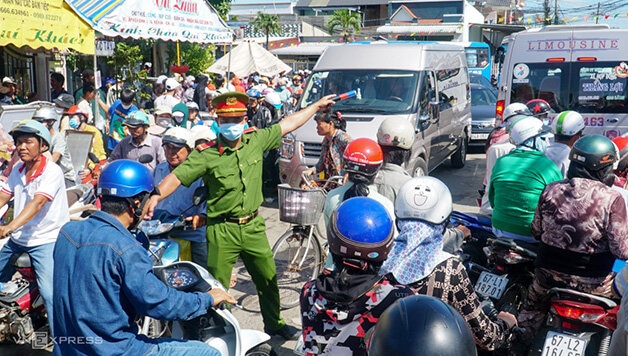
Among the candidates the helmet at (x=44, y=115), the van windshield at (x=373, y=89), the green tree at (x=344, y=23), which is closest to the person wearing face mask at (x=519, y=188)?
the van windshield at (x=373, y=89)

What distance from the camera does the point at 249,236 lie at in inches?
190

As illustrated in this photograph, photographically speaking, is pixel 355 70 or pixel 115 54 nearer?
pixel 355 70

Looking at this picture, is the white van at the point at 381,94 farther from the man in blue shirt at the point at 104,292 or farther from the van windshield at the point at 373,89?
the man in blue shirt at the point at 104,292

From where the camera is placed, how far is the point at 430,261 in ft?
10.1

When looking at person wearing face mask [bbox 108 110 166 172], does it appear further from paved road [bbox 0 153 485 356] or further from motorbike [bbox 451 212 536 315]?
motorbike [bbox 451 212 536 315]

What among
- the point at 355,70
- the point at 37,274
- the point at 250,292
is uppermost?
the point at 355,70

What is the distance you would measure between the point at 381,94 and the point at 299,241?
409 cm

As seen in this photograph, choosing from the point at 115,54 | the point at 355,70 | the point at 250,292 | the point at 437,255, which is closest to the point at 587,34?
the point at 355,70

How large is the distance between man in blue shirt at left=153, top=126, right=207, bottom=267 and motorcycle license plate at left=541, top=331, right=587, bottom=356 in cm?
282

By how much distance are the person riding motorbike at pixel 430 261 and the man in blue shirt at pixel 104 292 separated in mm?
1080

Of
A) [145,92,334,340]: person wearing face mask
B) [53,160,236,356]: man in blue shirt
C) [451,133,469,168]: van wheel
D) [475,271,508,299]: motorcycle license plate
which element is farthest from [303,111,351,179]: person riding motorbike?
[451,133,469,168]: van wheel

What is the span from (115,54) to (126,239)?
19.6 metres

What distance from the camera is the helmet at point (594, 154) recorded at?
147 inches

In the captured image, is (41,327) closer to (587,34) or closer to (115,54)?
(587,34)
